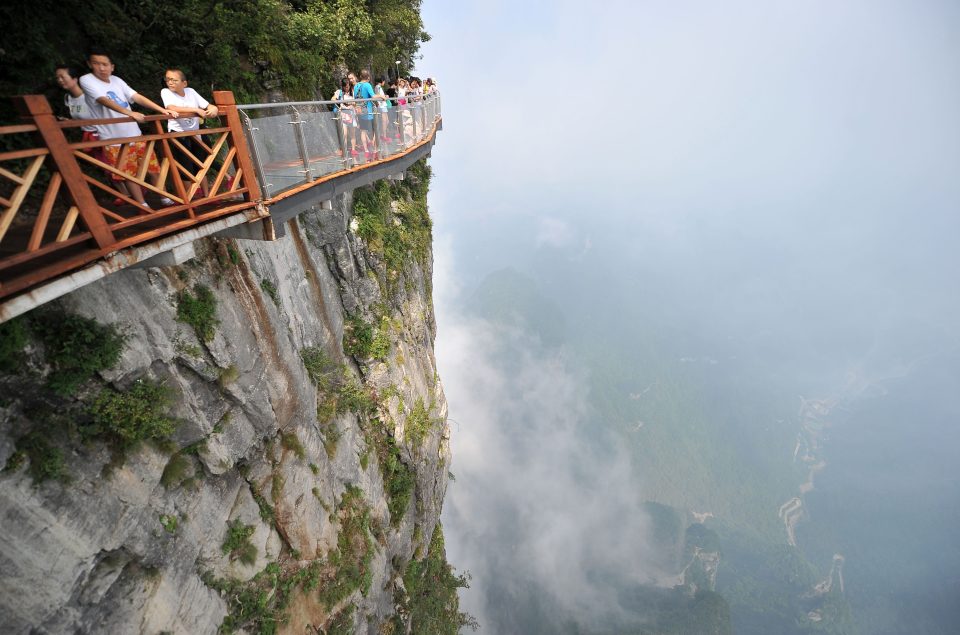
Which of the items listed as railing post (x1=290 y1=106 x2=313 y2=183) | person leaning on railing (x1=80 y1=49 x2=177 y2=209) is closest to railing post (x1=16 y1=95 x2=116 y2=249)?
person leaning on railing (x1=80 y1=49 x2=177 y2=209)

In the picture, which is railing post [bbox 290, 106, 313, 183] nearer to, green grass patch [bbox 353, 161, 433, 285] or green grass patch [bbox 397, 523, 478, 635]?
green grass patch [bbox 353, 161, 433, 285]

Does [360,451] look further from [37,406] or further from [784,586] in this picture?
[784,586]

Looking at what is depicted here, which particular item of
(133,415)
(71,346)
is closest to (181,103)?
(71,346)

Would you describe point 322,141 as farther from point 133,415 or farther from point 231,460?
point 231,460

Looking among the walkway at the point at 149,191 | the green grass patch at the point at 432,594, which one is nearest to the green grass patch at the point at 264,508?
the walkway at the point at 149,191

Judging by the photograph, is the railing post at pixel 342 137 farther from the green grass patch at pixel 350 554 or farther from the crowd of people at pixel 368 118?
the green grass patch at pixel 350 554

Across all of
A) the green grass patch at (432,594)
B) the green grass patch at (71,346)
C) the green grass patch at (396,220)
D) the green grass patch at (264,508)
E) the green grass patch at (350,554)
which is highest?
the green grass patch at (71,346)
